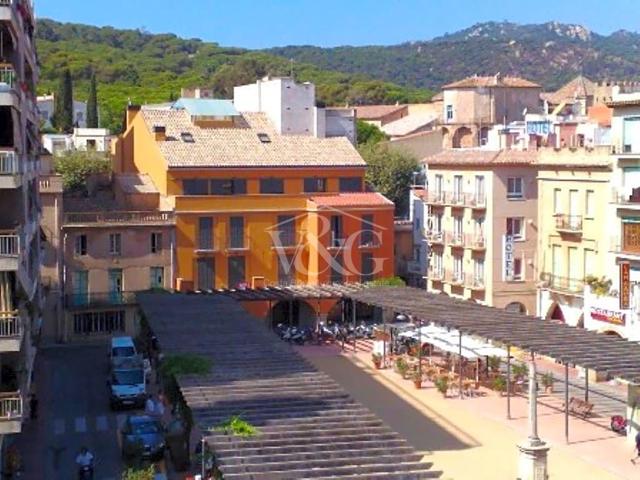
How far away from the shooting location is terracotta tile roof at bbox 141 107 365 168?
57406mm

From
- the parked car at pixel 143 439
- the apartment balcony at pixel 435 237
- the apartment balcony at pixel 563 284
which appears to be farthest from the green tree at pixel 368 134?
the parked car at pixel 143 439

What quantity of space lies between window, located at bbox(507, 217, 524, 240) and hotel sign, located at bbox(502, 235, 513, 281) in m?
0.48

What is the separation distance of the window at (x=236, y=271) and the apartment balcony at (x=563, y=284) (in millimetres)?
14894

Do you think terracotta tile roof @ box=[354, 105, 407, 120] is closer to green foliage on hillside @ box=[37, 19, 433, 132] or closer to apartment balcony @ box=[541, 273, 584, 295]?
green foliage on hillside @ box=[37, 19, 433, 132]

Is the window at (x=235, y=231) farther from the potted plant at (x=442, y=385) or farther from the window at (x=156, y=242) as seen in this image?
the potted plant at (x=442, y=385)

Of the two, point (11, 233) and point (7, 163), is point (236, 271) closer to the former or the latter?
point (11, 233)

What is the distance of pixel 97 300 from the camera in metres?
53.7

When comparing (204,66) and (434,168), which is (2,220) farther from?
(204,66)

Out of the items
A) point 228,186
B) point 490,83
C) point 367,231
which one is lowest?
point 367,231

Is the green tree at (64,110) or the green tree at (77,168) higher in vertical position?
the green tree at (64,110)

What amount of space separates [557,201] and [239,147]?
17240 millimetres

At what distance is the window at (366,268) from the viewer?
189 feet

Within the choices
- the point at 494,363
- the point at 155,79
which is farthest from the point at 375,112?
the point at 494,363

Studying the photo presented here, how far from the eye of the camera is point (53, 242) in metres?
51.9
